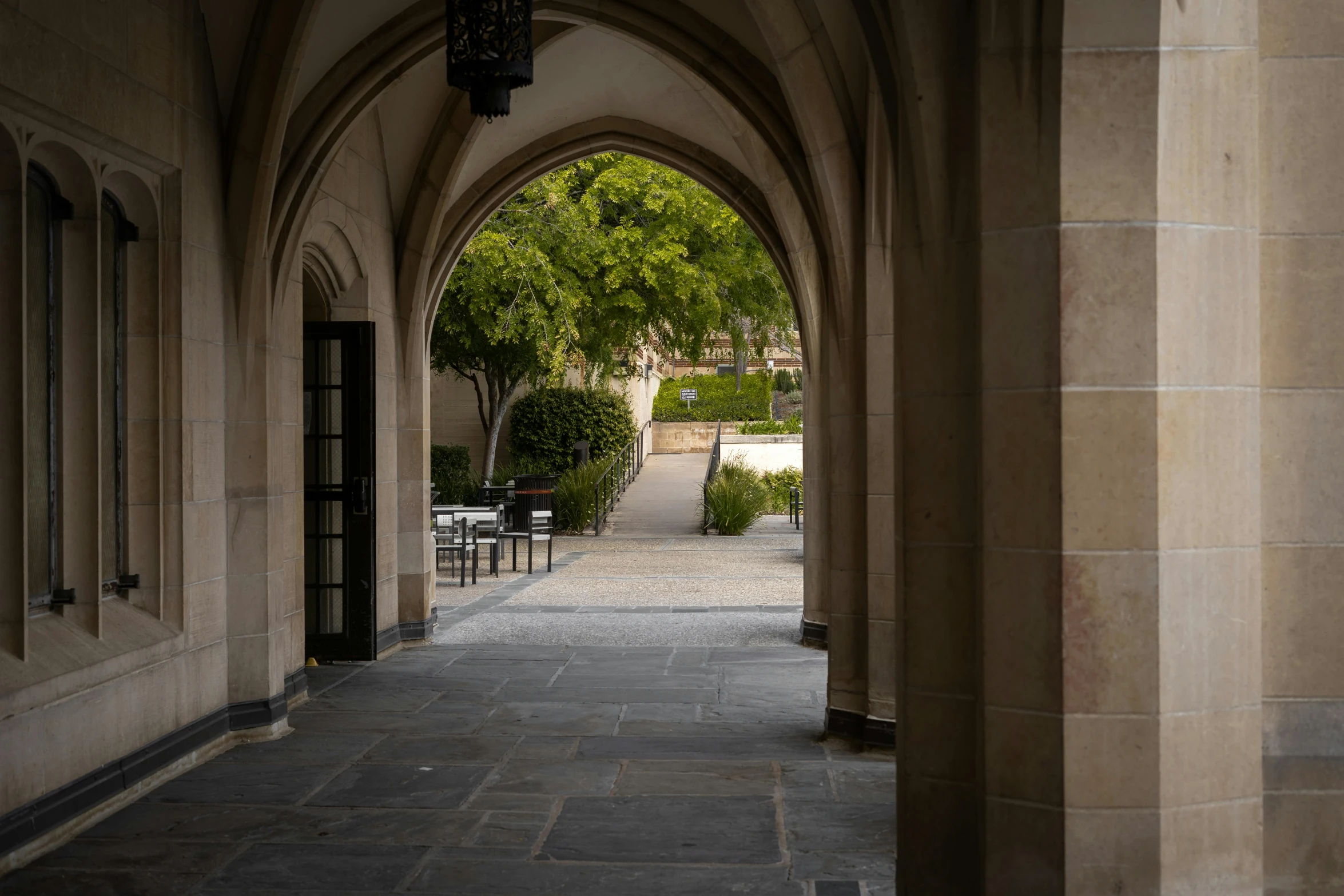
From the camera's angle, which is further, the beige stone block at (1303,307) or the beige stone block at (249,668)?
the beige stone block at (249,668)

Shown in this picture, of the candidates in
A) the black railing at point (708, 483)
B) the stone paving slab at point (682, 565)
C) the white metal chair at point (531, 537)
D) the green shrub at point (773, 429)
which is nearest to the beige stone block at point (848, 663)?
the stone paving slab at point (682, 565)

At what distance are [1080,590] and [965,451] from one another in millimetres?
565

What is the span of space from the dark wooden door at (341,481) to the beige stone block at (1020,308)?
20.4ft

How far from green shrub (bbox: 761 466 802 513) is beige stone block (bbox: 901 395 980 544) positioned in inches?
779

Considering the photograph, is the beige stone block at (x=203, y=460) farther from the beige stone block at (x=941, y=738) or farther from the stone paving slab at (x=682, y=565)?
the stone paving slab at (x=682, y=565)

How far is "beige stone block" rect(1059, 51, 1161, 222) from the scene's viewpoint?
3.07m

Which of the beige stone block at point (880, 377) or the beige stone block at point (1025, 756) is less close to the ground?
the beige stone block at point (880, 377)

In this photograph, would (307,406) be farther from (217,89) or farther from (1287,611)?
(1287,611)

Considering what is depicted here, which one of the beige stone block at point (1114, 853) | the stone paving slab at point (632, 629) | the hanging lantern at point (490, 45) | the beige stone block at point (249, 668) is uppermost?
the hanging lantern at point (490, 45)

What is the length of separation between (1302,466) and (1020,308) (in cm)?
89

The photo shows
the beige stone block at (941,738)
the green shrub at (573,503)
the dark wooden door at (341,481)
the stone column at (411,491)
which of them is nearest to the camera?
the beige stone block at (941,738)

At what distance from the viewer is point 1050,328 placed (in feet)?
10.3

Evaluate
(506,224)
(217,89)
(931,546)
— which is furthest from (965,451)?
(506,224)

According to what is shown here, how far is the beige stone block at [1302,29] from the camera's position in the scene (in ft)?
11.0
